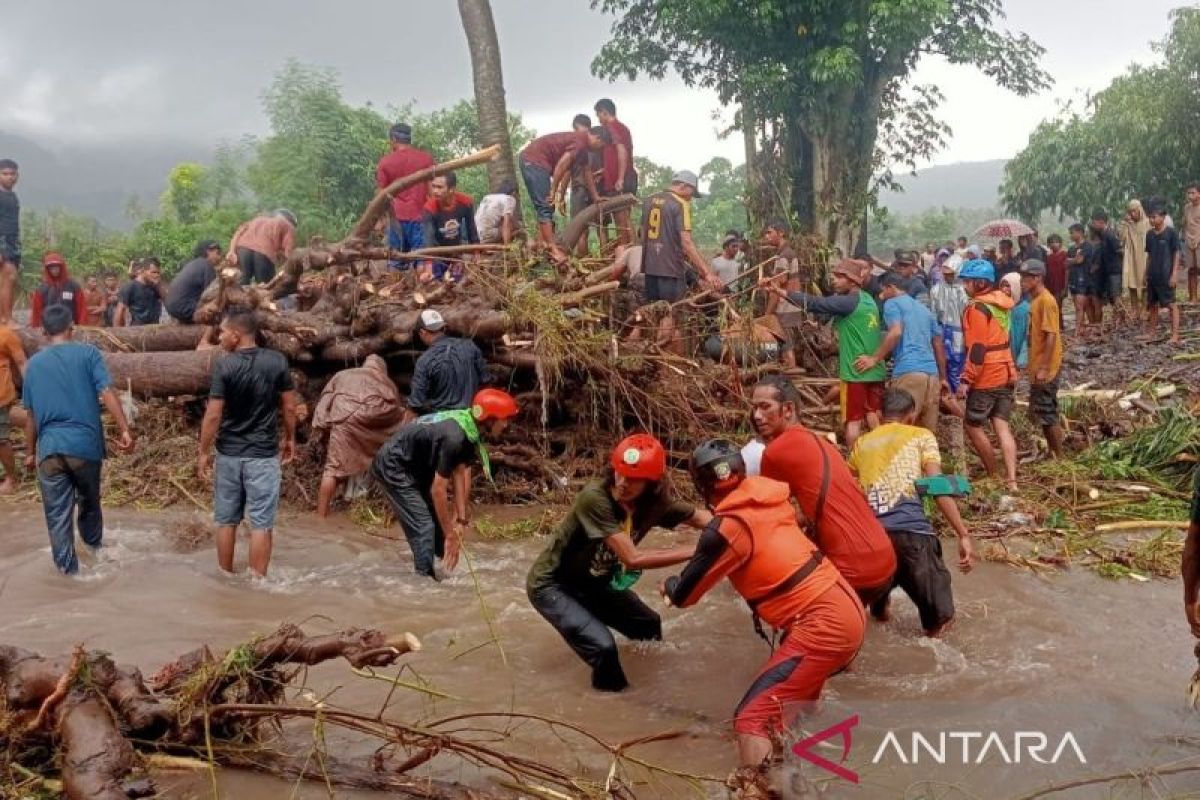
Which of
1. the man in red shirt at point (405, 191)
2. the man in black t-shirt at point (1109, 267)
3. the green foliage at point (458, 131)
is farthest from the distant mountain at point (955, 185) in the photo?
the man in red shirt at point (405, 191)

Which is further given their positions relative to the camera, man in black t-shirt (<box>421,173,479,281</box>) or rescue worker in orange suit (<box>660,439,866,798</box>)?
man in black t-shirt (<box>421,173,479,281</box>)

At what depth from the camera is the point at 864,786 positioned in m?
3.52

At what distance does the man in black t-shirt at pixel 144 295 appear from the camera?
11.7m

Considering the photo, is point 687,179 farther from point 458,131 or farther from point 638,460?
point 458,131

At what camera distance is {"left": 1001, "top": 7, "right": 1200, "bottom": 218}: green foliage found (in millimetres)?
19141

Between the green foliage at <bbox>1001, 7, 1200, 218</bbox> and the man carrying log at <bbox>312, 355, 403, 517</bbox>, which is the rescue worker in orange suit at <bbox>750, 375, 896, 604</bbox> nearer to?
the man carrying log at <bbox>312, 355, 403, 517</bbox>

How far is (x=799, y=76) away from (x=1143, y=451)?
840 centimetres

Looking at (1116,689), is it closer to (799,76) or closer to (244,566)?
(244,566)

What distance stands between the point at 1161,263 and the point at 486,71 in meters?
9.02

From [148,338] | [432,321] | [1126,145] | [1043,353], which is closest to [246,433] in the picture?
[432,321]

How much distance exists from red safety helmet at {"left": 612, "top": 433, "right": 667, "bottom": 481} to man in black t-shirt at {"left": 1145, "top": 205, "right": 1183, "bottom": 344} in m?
9.99

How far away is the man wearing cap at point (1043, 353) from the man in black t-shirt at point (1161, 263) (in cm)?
439

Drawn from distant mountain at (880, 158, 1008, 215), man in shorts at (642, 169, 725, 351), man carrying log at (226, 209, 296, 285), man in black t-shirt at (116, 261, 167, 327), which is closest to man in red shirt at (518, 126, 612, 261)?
man in shorts at (642, 169, 725, 351)

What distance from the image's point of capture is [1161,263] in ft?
38.8
